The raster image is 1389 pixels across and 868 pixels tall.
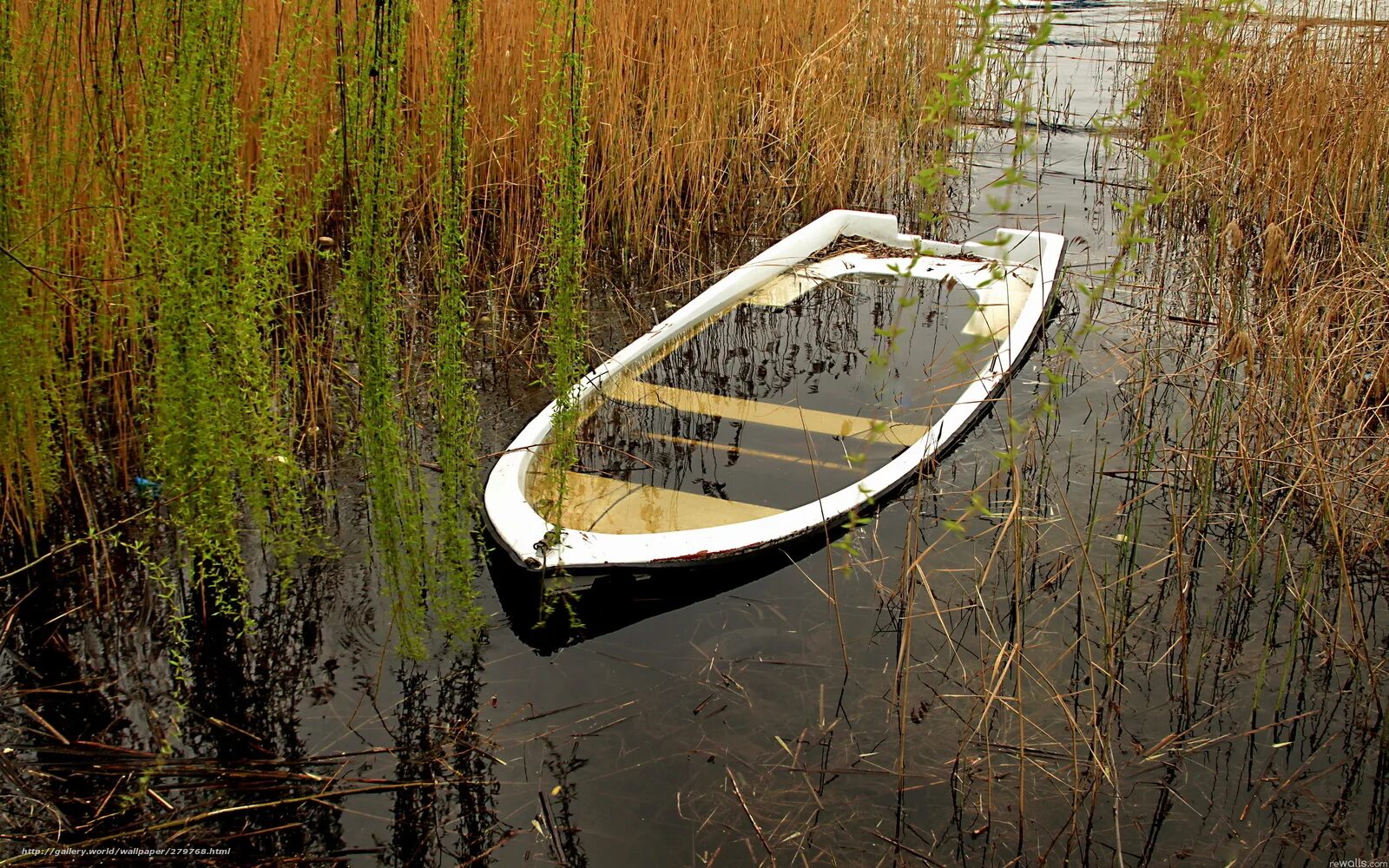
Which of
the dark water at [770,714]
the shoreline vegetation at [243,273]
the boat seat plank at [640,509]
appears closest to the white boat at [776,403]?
the boat seat plank at [640,509]

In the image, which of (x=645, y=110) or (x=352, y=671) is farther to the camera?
(x=645, y=110)

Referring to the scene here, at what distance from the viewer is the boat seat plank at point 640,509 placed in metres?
2.95

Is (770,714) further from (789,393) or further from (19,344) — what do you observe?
(19,344)

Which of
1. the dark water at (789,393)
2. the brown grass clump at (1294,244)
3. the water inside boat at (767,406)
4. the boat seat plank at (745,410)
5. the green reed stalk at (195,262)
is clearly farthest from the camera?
the boat seat plank at (745,410)

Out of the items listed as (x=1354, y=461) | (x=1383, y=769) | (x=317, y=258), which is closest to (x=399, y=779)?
(x=1383, y=769)

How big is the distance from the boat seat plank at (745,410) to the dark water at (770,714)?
0.40 metres

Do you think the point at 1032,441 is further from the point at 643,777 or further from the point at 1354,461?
the point at 643,777

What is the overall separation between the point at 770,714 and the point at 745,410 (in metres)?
1.34

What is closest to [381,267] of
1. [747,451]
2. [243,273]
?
[243,273]

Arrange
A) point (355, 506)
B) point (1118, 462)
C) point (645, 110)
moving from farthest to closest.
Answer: point (645, 110), point (1118, 462), point (355, 506)

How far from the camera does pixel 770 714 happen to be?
2518 mm

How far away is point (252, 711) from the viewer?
2502mm

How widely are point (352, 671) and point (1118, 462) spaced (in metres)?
2.31

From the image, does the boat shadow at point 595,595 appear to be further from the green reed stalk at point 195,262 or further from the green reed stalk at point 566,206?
the green reed stalk at point 195,262
